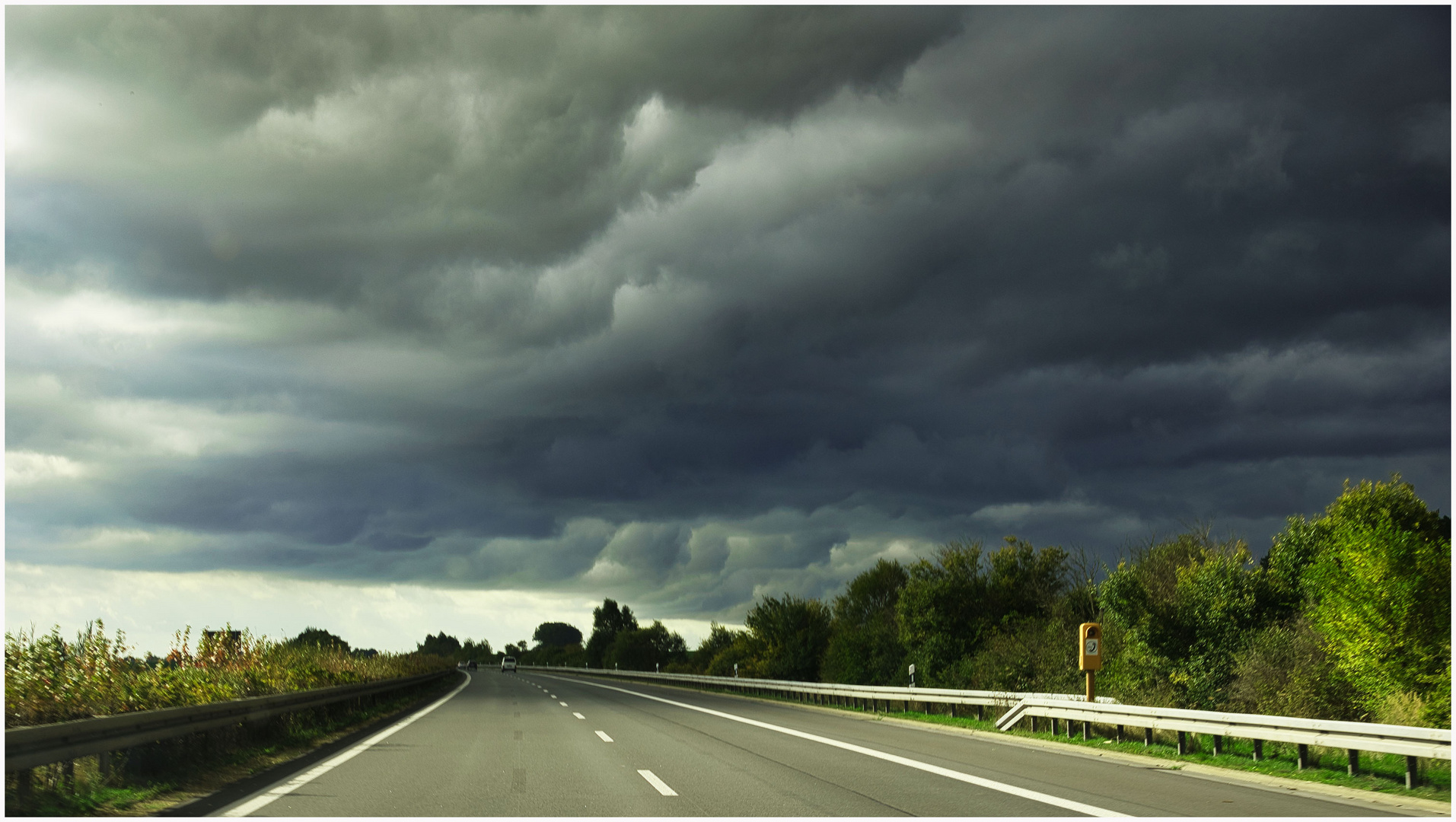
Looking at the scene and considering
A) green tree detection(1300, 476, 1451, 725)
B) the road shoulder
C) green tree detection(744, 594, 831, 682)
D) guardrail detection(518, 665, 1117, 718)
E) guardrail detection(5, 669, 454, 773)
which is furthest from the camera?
green tree detection(744, 594, 831, 682)

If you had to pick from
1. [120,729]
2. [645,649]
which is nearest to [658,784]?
[120,729]

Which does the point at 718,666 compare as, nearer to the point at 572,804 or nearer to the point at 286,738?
the point at 286,738

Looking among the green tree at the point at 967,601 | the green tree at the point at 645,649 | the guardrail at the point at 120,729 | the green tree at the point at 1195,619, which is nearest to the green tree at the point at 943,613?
the green tree at the point at 967,601

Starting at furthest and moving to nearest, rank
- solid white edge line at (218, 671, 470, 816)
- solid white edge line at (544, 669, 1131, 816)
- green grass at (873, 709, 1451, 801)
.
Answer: green grass at (873, 709, 1451, 801) → solid white edge line at (544, 669, 1131, 816) → solid white edge line at (218, 671, 470, 816)

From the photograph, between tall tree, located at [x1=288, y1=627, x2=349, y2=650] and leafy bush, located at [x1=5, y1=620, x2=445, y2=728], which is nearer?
leafy bush, located at [x1=5, y1=620, x2=445, y2=728]

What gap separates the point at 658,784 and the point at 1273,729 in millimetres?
8048

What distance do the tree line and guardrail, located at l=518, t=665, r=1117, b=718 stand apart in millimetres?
3035

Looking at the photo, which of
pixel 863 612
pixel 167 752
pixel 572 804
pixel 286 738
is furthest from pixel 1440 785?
pixel 863 612

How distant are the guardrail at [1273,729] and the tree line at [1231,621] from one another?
4432 mm

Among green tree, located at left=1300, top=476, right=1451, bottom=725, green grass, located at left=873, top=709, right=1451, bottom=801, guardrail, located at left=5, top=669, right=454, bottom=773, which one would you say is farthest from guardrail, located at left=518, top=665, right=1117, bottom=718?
guardrail, located at left=5, top=669, right=454, bottom=773

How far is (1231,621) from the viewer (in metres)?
24.4

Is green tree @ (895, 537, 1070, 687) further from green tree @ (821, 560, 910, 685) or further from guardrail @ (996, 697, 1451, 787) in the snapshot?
guardrail @ (996, 697, 1451, 787)

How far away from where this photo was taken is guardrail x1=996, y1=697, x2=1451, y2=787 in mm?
10883

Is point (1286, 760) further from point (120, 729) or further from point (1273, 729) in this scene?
point (120, 729)
